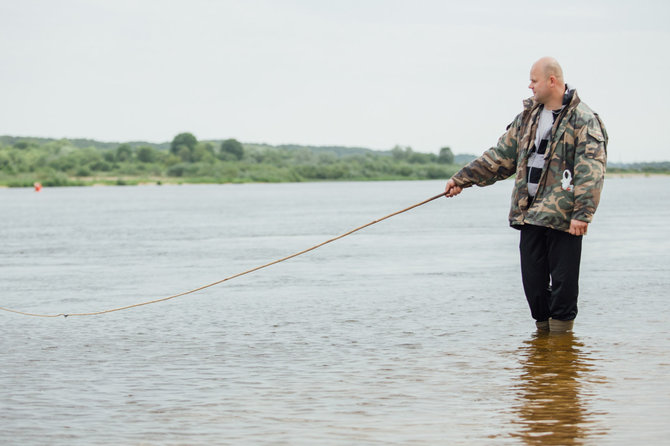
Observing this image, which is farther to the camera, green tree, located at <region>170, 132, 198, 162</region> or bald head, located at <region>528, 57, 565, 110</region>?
green tree, located at <region>170, 132, 198, 162</region>

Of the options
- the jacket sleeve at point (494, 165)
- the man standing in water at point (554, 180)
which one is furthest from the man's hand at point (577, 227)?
the jacket sleeve at point (494, 165)

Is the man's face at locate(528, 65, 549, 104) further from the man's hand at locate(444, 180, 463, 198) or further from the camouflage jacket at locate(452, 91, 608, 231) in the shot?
the man's hand at locate(444, 180, 463, 198)

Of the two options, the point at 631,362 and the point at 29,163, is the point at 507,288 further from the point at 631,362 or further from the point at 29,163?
the point at 29,163

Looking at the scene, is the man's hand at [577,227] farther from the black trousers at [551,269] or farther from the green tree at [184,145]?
the green tree at [184,145]

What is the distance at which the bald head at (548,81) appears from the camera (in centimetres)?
630

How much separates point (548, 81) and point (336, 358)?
2350 mm

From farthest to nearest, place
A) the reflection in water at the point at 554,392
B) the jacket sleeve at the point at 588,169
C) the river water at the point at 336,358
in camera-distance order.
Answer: the jacket sleeve at the point at 588,169
the river water at the point at 336,358
the reflection in water at the point at 554,392

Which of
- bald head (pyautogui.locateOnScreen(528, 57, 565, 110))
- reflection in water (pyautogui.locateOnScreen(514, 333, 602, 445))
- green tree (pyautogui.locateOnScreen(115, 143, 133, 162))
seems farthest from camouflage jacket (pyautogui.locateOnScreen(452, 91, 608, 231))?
green tree (pyautogui.locateOnScreen(115, 143, 133, 162))

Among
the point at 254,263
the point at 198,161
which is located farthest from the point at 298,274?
the point at 198,161

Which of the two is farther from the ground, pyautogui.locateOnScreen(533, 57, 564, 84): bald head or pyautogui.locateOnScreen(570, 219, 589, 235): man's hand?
pyautogui.locateOnScreen(533, 57, 564, 84): bald head

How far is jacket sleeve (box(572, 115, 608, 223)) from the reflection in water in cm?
95

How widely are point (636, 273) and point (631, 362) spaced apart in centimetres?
588

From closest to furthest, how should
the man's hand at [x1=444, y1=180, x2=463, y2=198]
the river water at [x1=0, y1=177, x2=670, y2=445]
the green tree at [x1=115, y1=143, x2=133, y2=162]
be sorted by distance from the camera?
the river water at [x1=0, y1=177, x2=670, y2=445], the man's hand at [x1=444, y1=180, x2=463, y2=198], the green tree at [x1=115, y1=143, x2=133, y2=162]

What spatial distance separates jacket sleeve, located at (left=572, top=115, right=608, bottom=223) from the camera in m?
6.11
